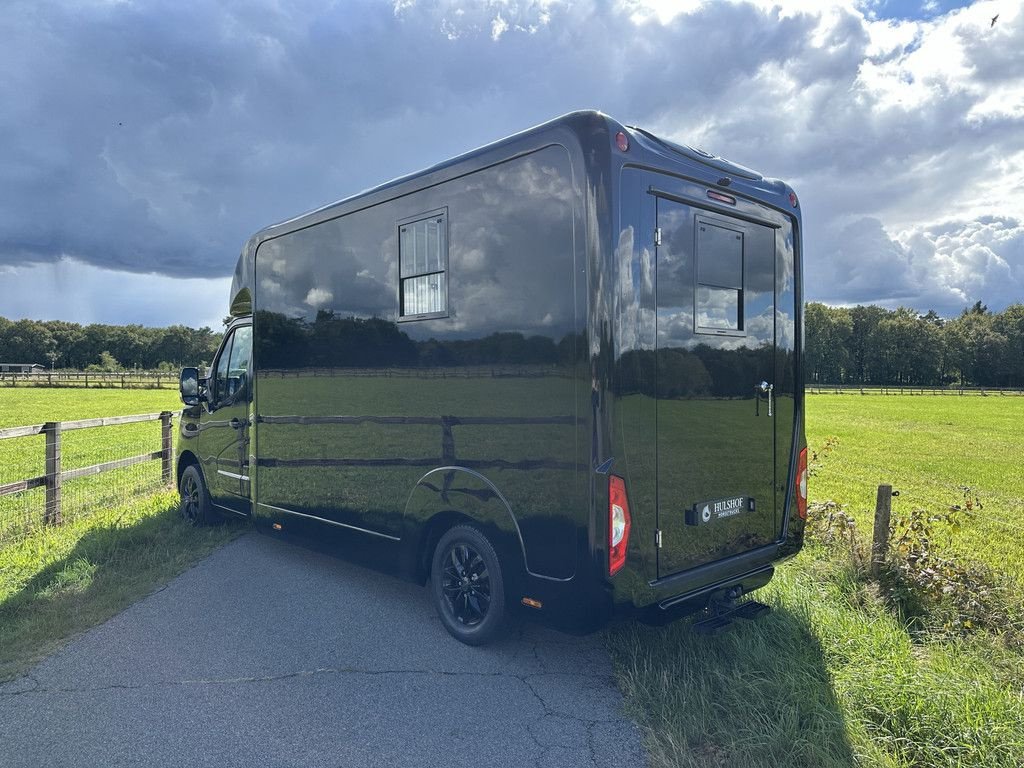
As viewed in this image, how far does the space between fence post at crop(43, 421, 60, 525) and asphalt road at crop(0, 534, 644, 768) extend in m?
3.25

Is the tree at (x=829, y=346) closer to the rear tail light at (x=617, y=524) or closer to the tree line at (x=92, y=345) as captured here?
the tree line at (x=92, y=345)

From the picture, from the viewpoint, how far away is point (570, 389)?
3.61 m

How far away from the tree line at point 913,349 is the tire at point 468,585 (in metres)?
92.9

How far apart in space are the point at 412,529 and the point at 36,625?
2.56 meters

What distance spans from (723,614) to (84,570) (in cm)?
496

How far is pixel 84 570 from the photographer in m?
5.77

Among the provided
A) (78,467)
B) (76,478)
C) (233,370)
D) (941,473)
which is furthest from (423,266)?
(941,473)

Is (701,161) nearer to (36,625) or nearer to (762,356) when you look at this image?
(762,356)

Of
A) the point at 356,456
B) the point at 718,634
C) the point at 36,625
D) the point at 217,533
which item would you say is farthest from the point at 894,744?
the point at 217,533

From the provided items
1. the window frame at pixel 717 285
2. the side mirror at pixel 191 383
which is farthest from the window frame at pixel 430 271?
the side mirror at pixel 191 383

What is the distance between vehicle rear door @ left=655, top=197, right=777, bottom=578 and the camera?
3.82m

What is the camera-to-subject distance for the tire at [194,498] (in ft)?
23.7

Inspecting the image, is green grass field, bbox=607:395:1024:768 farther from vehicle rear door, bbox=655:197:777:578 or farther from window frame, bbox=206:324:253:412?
window frame, bbox=206:324:253:412

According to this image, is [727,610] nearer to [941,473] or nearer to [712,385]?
[712,385]
